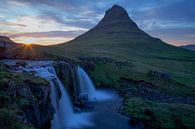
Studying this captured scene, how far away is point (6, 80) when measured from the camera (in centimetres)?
2245

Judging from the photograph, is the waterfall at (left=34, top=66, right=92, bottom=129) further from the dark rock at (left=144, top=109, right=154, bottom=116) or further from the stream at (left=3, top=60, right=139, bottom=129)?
the dark rock at (left=144, top=109, right=154, bottom=116)

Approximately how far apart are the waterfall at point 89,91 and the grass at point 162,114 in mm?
6940

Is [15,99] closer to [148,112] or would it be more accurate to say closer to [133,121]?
[133,121]

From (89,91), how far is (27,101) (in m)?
31.2

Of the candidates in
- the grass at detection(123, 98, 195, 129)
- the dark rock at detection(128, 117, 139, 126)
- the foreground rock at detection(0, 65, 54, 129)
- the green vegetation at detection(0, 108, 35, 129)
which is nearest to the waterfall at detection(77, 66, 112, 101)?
the grass at detection(123, 98, 195, 129)

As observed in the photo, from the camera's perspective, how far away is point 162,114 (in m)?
37.9

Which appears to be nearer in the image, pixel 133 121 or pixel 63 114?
pixel 63 114

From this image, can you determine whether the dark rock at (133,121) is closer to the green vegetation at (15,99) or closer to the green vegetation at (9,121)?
the green vegetation at (15,99)

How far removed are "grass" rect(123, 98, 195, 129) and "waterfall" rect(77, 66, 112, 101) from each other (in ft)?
22.8

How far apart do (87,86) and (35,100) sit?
30.2 meters

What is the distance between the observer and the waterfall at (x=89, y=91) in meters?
49.2

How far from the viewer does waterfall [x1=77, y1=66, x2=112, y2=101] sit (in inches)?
1938

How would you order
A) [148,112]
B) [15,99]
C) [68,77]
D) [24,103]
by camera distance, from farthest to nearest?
[68,77] → [148,112] → [24,103] → [15,99]

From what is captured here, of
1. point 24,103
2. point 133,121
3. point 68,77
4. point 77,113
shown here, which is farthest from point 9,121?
point 68,77
